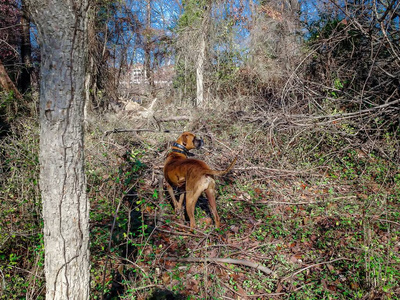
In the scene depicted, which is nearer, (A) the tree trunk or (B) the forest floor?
(A) the tree trunk

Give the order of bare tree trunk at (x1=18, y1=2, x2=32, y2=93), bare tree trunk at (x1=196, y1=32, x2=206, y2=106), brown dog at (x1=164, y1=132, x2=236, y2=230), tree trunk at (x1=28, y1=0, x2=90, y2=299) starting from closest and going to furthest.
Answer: tree trunk at (x1=28, y1=0, x2=90, y2=299), brown dog at (x1=164, y1=132, x2=236, y2=230), bare tree trunk at (x1=18, y1=2, x2=32, y2=93), bare tree trunk at (x1=196, y1=32, x2=206, y2=106)

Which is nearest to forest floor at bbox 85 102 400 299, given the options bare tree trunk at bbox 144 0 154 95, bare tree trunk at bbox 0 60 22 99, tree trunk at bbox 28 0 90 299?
tree trunk at bbox 28 0 90 299

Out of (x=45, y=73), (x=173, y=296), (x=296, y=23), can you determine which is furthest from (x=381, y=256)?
(x=296, y=23)

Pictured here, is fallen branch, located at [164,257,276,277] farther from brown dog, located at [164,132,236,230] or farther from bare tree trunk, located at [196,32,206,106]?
bare tree trunk, located at [196,32,206,106]

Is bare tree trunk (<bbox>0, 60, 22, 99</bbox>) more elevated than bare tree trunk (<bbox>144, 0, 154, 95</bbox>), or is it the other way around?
bare tree trunk (<bbox>144, 0, 154, 95</bbox>)

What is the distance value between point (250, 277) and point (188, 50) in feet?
28.4

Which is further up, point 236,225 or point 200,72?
point 200,72

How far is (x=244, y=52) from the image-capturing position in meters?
10.8

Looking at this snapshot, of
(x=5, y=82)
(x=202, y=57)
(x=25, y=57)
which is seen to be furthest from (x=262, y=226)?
(x=25, y=57)

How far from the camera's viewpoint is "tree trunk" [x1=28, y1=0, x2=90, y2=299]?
5.39 ft

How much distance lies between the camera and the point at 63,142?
5.81ft

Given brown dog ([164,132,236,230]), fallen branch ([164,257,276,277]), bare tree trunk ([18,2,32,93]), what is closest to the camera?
fallen branch ([164,257,276,277])

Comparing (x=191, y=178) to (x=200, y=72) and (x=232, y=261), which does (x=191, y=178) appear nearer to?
(x=232, y=261)

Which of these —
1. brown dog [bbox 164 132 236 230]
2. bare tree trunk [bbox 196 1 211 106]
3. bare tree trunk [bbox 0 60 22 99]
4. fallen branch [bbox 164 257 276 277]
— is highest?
bare tree trunk [bbox 196 1 211 106]
